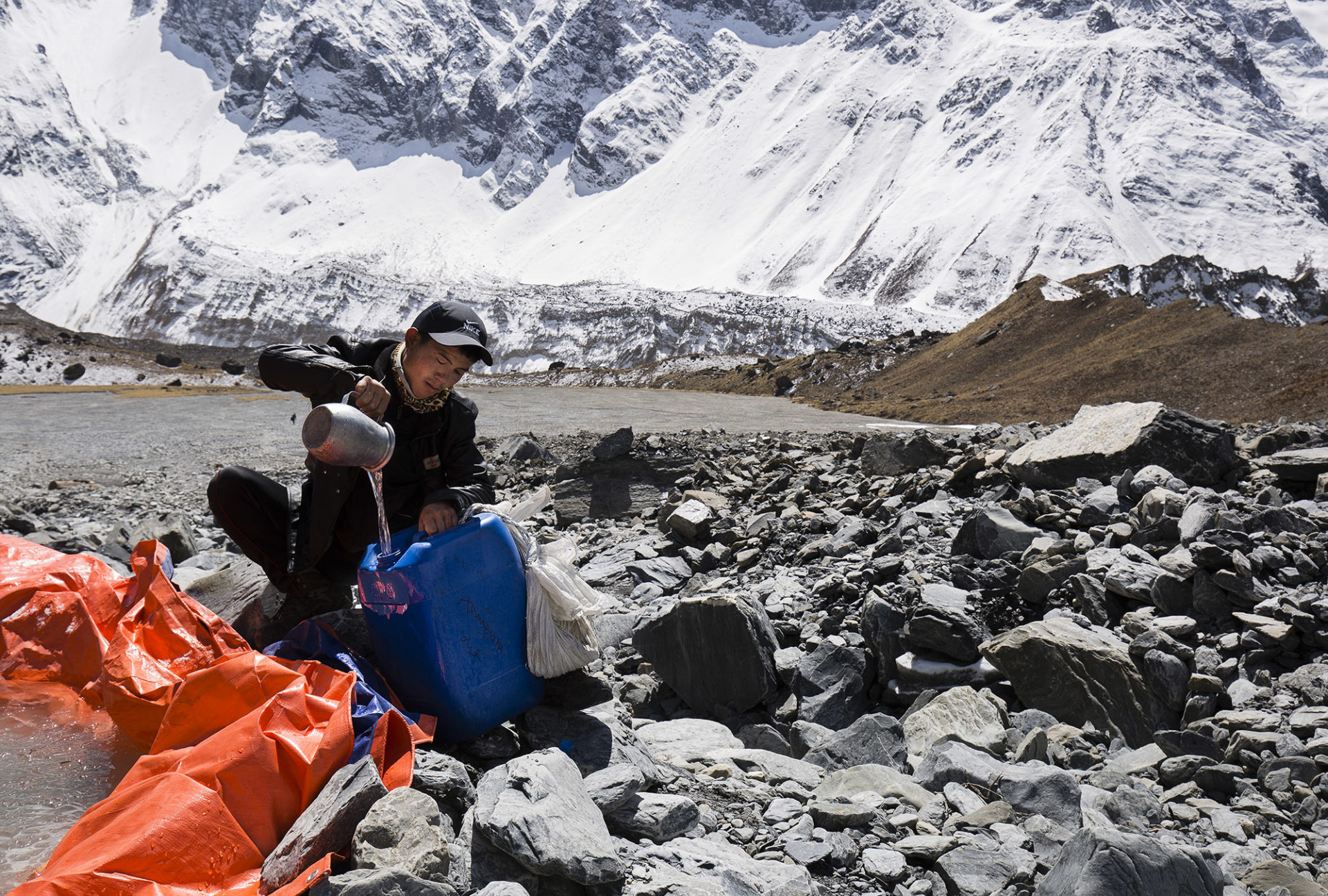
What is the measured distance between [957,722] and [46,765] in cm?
347

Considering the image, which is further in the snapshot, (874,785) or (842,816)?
(874,785)

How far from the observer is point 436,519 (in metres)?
2.78

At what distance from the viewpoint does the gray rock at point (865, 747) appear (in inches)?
136

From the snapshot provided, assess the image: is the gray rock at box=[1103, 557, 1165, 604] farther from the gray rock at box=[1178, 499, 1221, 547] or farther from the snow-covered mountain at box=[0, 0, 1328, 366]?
the snow-covered mountain at box=[0, 0, 1328, 366]

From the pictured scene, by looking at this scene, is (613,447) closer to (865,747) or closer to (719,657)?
(719,657)

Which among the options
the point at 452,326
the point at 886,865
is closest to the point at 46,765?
the point at 452,326

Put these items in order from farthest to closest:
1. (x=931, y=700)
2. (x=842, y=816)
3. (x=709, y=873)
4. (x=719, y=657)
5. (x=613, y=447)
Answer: (x=613, y=447) < (x=719, y=657) < (x=931, y=700) < (x=842, y=816) < (x=709, y=873)

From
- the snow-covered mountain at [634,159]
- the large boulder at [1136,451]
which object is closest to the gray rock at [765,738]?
the large boulder at [1136,451]

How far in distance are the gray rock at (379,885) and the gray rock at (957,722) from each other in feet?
7.58

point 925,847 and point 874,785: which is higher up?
point 925,847

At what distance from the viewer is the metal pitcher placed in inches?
97.2

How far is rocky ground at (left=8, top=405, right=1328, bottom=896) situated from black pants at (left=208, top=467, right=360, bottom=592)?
0.73 ft

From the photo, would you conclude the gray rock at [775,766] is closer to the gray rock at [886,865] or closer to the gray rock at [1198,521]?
the gray rock at [886,865]

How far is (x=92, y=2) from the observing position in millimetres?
151125
